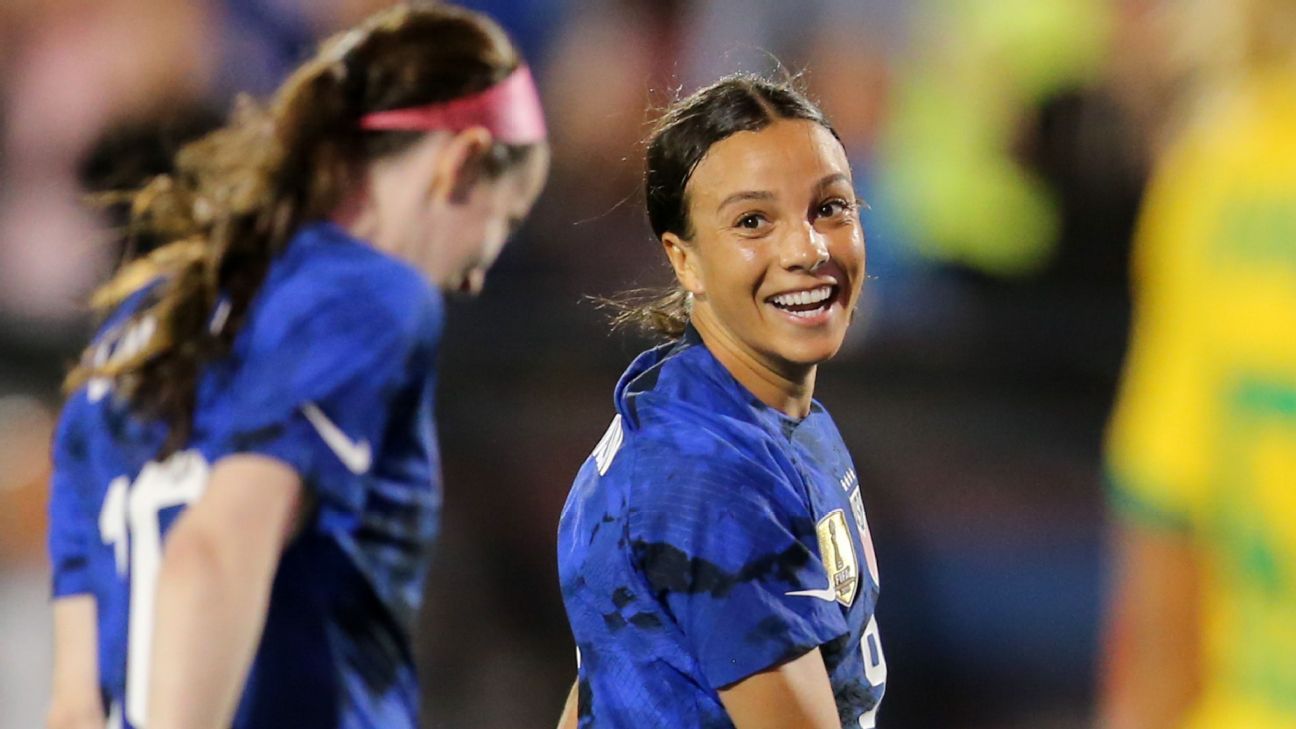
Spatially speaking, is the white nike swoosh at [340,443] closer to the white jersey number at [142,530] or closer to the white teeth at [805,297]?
the white jersey number at [142,530]

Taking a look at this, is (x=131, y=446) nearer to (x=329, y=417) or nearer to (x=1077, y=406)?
(x=329, y=417)

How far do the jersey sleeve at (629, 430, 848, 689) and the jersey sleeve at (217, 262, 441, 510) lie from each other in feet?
2.34

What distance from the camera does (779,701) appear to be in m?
1.29

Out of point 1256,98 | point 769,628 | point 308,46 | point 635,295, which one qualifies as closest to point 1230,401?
point 1256,98

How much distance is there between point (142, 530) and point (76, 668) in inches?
9.4

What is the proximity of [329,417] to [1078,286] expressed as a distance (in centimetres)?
225

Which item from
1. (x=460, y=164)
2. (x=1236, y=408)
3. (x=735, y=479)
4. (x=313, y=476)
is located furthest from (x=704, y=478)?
(x=1236, y=408)

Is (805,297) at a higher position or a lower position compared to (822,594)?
higher

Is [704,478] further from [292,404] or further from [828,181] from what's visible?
[292,404]

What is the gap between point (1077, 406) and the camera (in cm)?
362

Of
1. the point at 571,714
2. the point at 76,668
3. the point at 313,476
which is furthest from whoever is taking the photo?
the point at 76,668

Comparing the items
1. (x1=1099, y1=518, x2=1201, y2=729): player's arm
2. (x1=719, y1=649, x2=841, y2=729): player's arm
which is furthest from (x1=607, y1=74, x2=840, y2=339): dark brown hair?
(x1=1099, y1=518, x2=1201, y2=729): player's arm

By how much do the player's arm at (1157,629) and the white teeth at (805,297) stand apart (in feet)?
3.25

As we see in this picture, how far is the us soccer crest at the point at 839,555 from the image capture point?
4.47 ft
